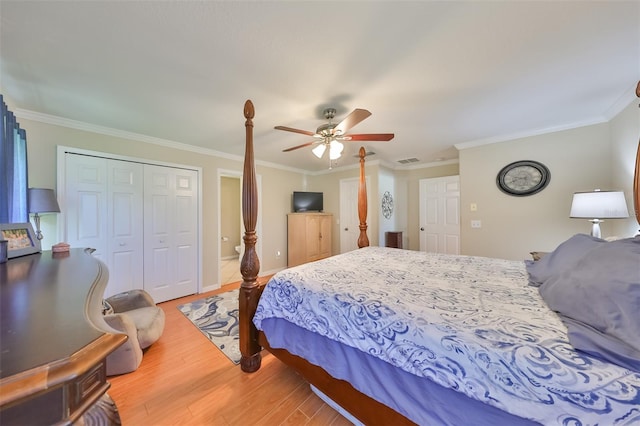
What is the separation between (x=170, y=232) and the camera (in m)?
3.26

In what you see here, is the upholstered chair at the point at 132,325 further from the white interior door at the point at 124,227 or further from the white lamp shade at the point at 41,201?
the white lamp shade at the point at 41,201

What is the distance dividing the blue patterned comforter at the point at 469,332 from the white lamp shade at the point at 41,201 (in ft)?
7.45

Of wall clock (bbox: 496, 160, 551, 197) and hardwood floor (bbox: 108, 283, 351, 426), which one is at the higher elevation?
wall clock (bbox: 496, 160, 551, 197)

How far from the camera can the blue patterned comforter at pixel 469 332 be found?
0.70 meters

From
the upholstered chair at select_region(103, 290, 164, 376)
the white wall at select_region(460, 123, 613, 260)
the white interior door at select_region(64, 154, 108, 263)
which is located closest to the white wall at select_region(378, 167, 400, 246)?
the white wall at select_region(460, 123, 613, 260)

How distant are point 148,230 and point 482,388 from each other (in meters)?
3.75

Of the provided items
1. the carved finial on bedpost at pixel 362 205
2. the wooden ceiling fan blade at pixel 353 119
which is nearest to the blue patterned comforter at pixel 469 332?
the carved finial on bedpost at pixel 362 205

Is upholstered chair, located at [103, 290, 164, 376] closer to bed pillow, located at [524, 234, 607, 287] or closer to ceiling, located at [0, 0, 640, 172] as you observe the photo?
ceiling, located at [0, 0, 640, 172]

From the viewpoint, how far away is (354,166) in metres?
4.75

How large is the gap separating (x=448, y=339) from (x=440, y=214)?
4024 mm

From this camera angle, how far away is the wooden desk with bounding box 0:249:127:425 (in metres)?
0.36

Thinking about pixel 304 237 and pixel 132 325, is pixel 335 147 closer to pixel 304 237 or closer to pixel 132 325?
pixel 132 325

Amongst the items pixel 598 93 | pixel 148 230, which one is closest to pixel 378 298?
pixel 598 93

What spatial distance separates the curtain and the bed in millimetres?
1680
